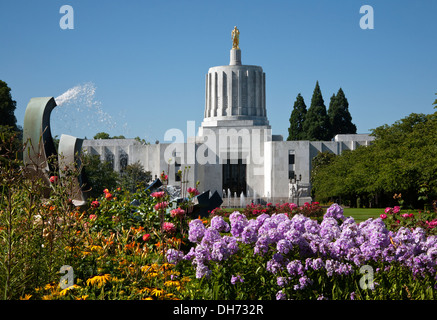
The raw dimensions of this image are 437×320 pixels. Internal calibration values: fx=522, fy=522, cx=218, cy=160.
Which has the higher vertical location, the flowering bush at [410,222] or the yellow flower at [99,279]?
the flowering bush at [410,222]

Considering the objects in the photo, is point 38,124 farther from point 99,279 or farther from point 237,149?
point 237,149

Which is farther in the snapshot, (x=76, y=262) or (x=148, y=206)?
(x=148, y=206)

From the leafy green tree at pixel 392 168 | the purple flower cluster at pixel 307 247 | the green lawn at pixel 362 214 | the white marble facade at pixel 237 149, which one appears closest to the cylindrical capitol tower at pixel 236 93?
the white marble facade at pixel 237 149

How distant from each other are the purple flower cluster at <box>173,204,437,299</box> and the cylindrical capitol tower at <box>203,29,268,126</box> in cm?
5045

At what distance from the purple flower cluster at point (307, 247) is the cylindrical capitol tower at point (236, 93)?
166 ft

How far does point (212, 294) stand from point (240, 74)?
52.5 meters

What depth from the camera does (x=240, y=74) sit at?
185ft

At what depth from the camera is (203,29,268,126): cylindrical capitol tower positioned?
56.3 metres

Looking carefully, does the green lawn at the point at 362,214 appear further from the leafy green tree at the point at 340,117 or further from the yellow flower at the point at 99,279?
the leafy green tree at the point at 340,117

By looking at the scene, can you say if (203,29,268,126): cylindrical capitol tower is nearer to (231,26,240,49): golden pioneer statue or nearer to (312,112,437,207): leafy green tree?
(231,26,240,49): golden pioneer statue

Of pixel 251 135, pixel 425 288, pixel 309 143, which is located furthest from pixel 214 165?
pixel 425 288

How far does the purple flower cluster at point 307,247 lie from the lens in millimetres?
5000

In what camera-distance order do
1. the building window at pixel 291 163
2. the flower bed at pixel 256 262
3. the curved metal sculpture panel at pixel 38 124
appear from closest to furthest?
the flower bed at pixel 256 262 → the curved metal sculpture panel at pixel 38 124 → the building window at pixel 291 163

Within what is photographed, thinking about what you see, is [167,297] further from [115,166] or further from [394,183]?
[115,166]
